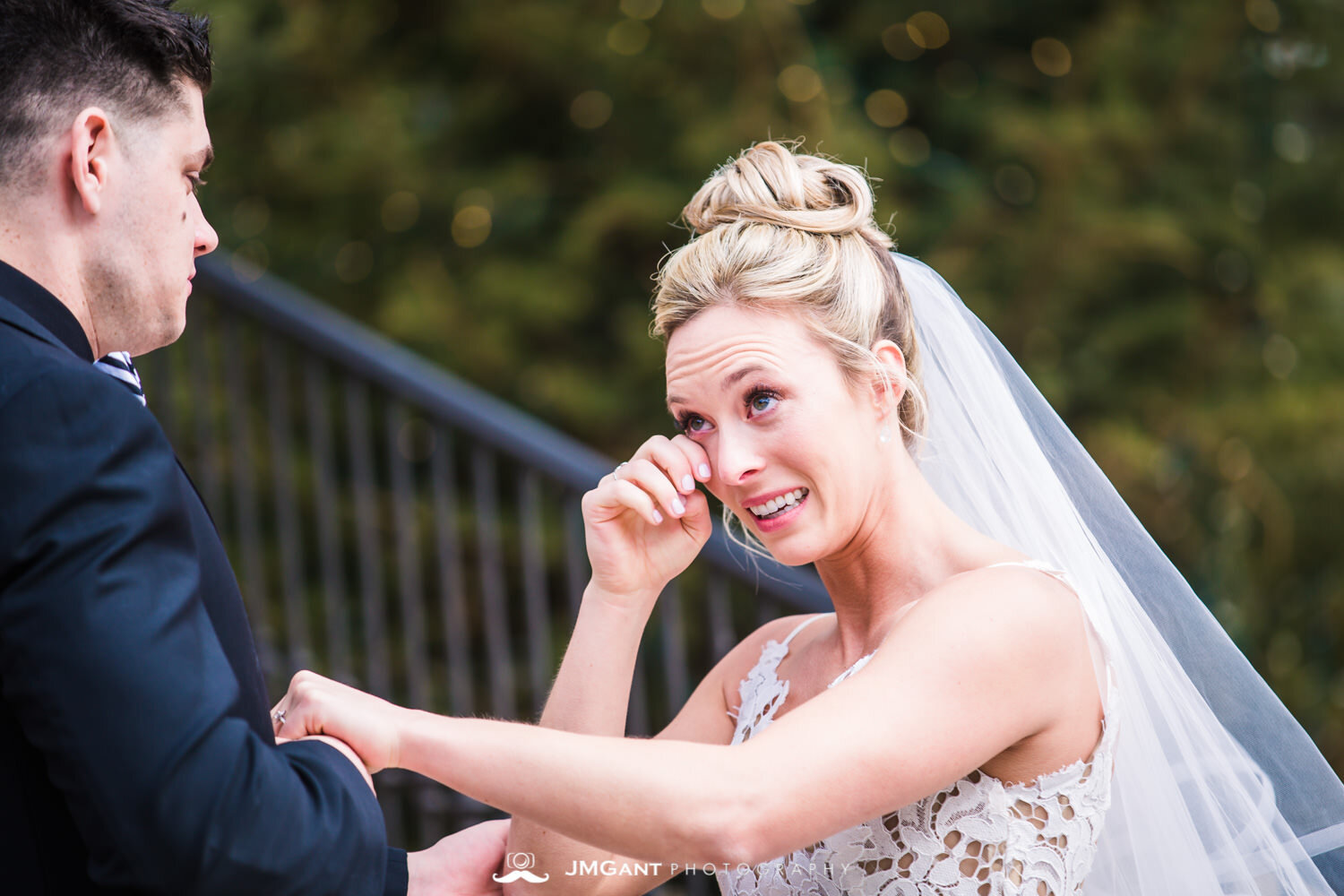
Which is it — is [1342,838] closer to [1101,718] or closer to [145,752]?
[1101,718]

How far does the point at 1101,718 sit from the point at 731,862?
85 centimetres

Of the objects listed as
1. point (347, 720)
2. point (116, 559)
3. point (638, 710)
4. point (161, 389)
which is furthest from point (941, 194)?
point (116, 559)

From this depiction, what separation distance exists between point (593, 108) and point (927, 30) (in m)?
1.60

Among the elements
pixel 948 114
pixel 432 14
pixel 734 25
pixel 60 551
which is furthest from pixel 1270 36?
pixel 60 551

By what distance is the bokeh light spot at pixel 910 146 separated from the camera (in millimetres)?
4883

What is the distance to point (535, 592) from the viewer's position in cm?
416

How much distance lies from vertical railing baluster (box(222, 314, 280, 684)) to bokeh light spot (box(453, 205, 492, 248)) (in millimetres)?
1016

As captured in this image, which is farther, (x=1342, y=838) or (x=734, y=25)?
(x=734, y=25)

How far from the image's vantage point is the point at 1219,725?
7.60 ft

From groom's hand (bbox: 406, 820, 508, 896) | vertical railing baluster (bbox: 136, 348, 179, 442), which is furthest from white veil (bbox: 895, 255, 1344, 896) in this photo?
vertical railing baluster (bbox: 136, 348, 179, 442)

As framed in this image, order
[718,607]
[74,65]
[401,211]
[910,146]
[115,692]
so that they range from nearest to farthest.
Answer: [115,692]
[74,65]
[718,607]
[401,211]
[910,146]

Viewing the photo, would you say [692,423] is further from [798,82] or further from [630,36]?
[630,36]

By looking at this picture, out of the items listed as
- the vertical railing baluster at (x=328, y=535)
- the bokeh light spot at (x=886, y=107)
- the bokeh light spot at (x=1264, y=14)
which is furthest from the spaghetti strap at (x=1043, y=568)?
the bokeh light spot at (x=1264, y=14)

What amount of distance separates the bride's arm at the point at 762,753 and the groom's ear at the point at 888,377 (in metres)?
0.52
